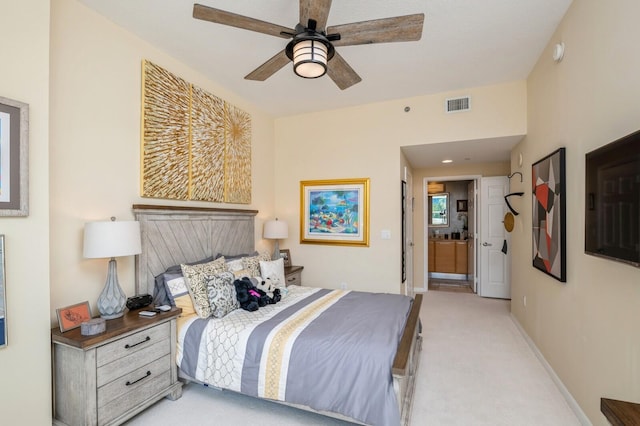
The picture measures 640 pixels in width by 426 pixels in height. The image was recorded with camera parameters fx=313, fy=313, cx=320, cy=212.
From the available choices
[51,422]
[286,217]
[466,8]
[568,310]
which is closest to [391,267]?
[286,217]

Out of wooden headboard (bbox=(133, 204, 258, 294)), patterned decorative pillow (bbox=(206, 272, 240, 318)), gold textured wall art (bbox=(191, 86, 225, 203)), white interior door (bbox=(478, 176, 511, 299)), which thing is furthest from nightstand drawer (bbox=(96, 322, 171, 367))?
white interior door (bbox=(478, 176, 511, 299))

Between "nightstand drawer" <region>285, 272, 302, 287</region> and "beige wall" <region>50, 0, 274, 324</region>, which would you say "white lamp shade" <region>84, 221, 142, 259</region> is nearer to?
"beige wall" <region>50, 0, 274, 324</region>

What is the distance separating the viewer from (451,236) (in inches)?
297

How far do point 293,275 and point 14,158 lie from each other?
304cm

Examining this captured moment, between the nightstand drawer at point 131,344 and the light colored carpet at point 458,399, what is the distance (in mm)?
521

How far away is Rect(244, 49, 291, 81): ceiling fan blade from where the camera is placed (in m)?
2.10

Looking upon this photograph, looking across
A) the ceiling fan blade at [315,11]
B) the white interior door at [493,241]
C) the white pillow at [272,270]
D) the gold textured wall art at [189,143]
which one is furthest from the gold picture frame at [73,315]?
the white interior door at [493,241]

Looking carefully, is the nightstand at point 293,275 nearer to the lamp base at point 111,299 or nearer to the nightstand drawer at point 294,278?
the nightstand drawer at point 294,278

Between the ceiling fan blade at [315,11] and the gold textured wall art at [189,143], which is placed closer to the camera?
the ceiling fan blade at [315,11]

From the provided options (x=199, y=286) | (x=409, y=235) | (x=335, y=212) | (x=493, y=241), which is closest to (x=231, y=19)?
(x=199, y=286)

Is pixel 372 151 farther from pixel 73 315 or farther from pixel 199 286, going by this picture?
pixel 73 315

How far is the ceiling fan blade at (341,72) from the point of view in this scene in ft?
7.01

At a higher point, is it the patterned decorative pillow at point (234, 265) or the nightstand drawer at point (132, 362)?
the patterned decorative pillow at point (234, 265)

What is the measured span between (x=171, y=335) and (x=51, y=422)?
77 centimetres
